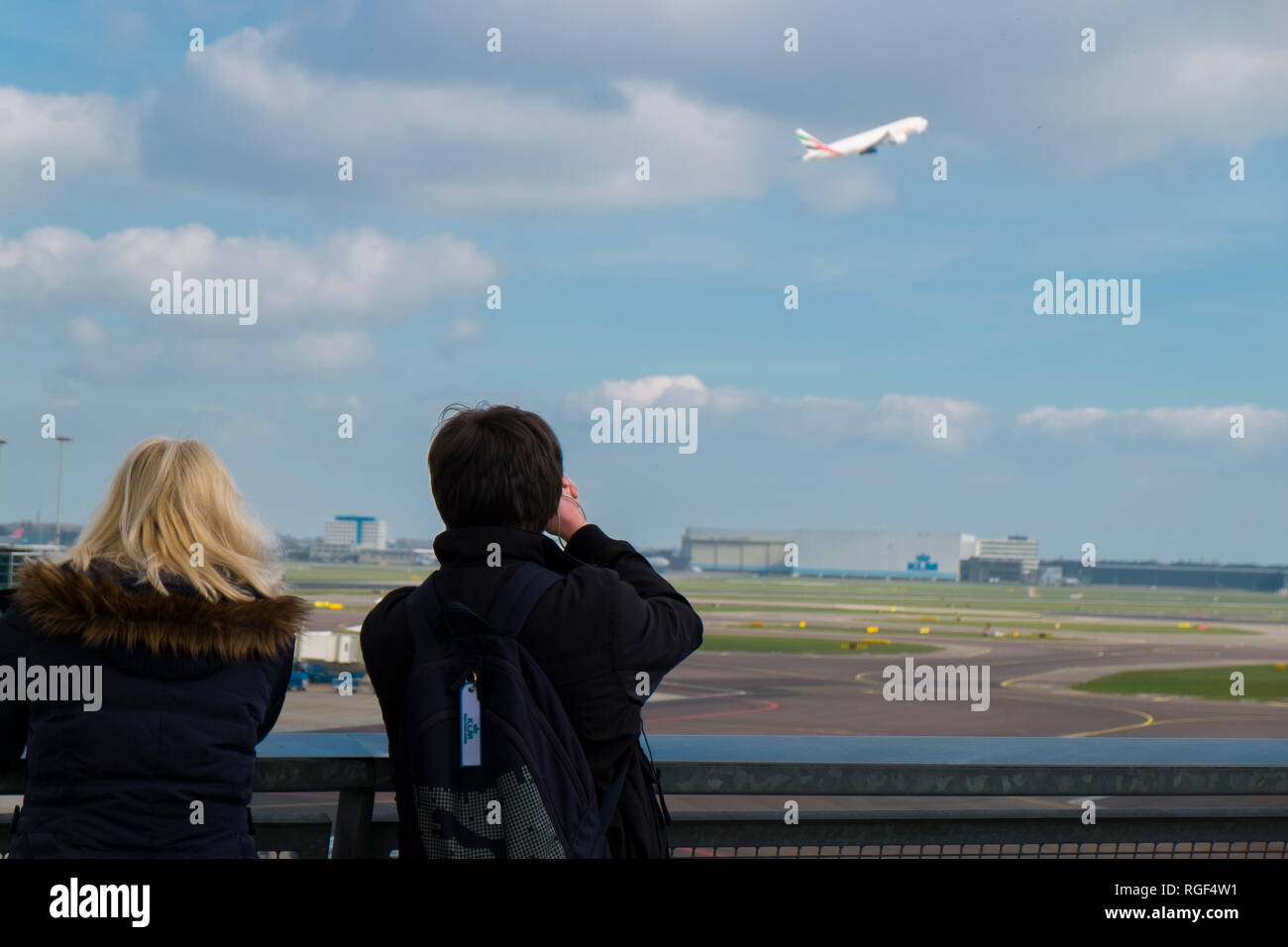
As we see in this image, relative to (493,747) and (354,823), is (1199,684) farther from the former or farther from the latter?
(493,747)

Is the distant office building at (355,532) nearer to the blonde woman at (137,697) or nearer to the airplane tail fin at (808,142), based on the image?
the airplane tail fin at (808,142)

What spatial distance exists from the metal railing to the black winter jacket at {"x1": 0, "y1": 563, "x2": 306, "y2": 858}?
50cm

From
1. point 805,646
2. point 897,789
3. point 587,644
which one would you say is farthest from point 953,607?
point 587,644

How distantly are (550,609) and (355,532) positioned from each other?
117 m

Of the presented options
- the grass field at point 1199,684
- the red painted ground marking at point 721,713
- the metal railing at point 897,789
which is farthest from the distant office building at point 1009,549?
the metal railing at point 897,789

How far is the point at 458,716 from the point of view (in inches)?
98.6

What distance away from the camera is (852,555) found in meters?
160

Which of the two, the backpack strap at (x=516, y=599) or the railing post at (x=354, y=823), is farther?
the railing post at (x=354, y=823)

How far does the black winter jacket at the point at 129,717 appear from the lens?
2605mm

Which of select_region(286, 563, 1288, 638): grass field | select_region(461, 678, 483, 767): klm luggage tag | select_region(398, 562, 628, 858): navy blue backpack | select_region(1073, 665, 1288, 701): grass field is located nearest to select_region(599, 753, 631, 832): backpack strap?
select_region(398, 562, 628, 858): navy blue backpack

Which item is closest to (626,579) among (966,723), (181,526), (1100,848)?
(181,526)

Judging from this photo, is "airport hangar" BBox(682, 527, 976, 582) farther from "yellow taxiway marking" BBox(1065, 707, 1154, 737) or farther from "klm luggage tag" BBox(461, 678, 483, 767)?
"klm luggage tag" BBox(461, 678, 483, 767)

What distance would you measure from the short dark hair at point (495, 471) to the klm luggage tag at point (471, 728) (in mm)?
477

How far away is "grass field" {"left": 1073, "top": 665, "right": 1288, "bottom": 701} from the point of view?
40.0m
